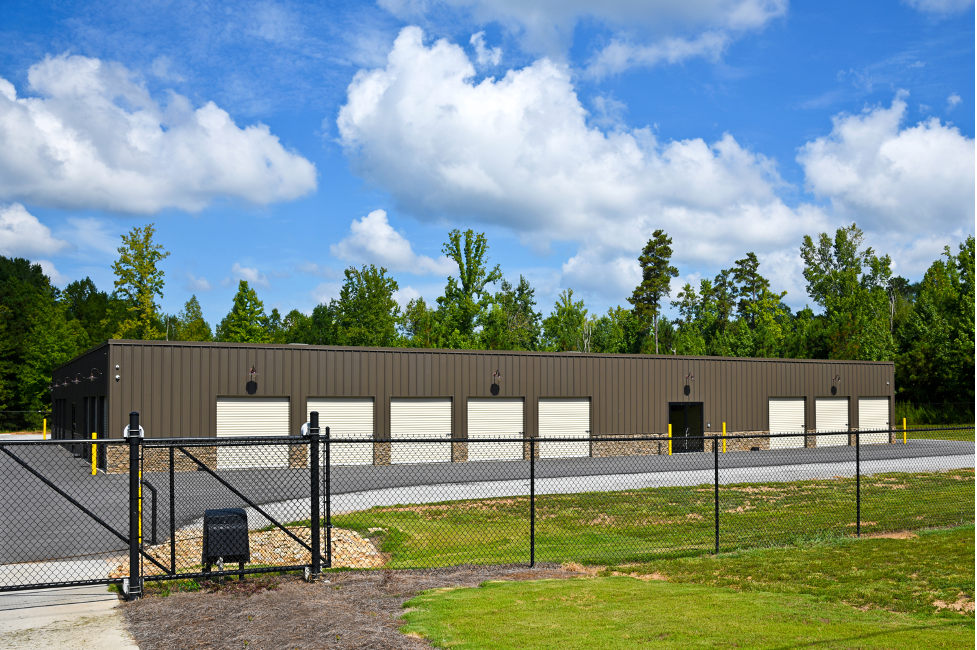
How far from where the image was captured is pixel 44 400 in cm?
6438

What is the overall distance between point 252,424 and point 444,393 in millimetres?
7548

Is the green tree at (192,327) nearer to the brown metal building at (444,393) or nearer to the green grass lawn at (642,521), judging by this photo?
the brown metal building at (444,393)

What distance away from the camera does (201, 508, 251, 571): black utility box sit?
9516 mm

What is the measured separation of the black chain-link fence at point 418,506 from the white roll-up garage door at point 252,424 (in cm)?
16

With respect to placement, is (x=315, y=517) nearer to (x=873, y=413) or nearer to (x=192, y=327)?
(x=873, y=413)

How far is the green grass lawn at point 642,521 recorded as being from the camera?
1242cm

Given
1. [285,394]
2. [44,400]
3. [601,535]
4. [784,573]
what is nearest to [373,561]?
[601,535]

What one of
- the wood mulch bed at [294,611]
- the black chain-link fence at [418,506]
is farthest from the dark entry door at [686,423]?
the wood mulch bed at [294,611]

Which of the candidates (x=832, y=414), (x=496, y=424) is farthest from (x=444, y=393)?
(x=832, y=414)

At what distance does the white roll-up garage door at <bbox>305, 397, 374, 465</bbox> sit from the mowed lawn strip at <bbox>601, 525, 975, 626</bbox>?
18.5 meters

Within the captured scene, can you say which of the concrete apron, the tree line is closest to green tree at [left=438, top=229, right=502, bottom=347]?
the tree line

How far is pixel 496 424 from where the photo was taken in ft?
102

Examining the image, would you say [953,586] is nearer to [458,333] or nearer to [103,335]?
[458,333]

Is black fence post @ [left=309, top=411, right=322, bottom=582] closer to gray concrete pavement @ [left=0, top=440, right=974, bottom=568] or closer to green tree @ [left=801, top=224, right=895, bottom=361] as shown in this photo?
gray concrete pavement @ [left=0, top=440, right=974, bottom=568]
